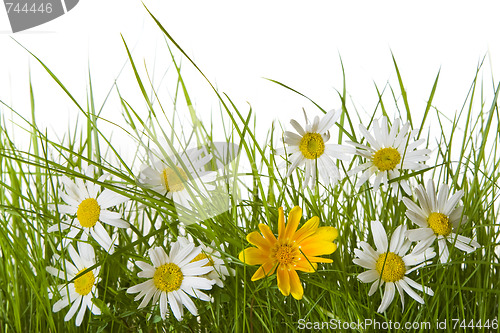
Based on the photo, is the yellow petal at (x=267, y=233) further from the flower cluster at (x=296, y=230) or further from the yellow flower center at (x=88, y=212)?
the yellow flower center at (x=88, y=212)

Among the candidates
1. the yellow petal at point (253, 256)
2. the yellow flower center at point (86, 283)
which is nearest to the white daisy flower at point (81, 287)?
the yellow flower center at point (86, 283)

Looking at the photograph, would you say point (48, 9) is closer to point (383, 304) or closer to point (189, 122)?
point (189, 122)

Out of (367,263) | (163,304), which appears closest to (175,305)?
(163,304)

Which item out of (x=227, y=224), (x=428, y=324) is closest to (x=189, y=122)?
(x=227, y=224)

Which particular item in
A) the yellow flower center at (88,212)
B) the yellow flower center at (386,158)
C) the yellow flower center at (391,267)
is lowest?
the yellow flower center at (391,267)

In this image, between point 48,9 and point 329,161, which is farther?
point 48,9

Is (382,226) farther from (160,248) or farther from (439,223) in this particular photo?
(160,248)
